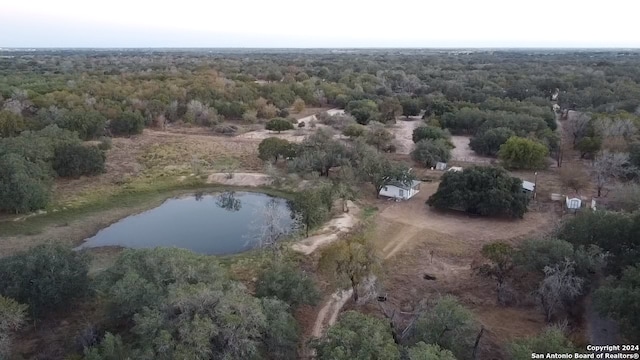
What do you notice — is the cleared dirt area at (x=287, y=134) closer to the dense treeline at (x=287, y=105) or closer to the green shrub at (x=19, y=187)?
the dense treeline at (x=287, y=105)

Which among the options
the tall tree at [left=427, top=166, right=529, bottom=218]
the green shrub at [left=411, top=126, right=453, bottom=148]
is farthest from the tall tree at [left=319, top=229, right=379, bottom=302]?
the green shrub at [left=411, top=126, right=453, bottom=148]

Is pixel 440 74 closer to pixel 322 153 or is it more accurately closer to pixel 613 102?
pixel 613 102

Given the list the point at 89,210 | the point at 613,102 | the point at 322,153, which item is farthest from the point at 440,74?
the point at 89,210

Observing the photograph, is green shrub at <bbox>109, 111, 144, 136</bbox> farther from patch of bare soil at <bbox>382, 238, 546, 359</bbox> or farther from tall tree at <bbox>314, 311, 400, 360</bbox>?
tall tree at <bbox>314, 311, 400, 360</bbox>

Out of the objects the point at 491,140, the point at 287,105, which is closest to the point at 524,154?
the point at 491,140

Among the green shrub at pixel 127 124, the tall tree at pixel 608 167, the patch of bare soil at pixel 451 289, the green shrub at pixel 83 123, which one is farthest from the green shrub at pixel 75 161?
the tall tree at pixel 608 167
